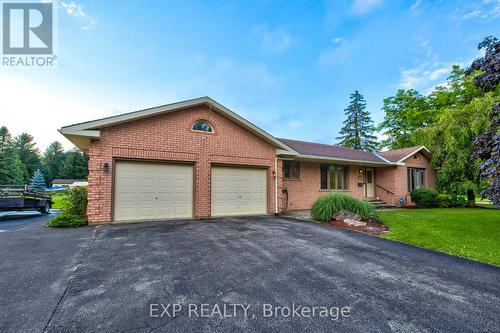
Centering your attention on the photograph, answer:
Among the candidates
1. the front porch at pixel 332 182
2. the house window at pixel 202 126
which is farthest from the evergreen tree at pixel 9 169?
the front porch at pixel 332 182

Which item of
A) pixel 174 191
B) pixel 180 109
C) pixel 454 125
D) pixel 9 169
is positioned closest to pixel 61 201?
pixel 174 191

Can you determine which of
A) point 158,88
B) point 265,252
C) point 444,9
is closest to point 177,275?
point 265,252

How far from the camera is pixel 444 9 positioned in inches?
440

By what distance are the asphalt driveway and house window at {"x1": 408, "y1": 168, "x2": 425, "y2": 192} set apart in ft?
42.7

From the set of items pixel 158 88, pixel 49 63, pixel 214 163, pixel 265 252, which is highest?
pixel 158 88

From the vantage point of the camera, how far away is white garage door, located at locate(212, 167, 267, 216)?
9438 millimetres

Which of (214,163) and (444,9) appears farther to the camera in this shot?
(444,9)

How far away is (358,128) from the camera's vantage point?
127 feet

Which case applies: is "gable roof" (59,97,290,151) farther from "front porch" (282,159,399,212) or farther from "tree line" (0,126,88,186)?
"tree line" (0,126,88,186)

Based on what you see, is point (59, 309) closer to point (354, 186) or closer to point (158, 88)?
point (158, 88)

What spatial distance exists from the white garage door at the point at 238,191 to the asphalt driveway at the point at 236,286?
155 inches

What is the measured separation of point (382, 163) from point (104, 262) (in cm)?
1567

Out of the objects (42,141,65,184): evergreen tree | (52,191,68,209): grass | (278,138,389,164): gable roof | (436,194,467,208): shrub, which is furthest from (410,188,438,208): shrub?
(42,141,65,184): evergreen tree

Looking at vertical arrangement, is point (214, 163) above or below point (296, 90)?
below
